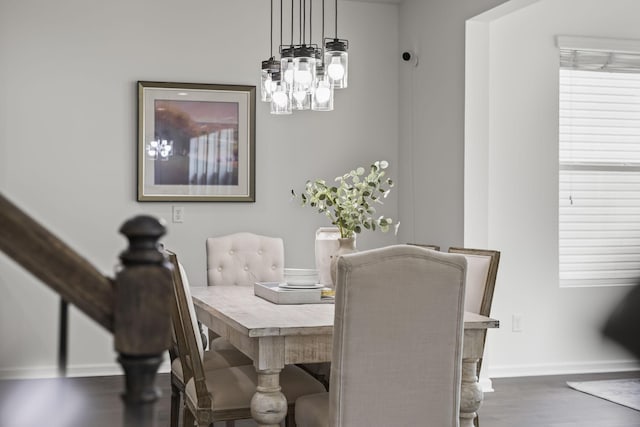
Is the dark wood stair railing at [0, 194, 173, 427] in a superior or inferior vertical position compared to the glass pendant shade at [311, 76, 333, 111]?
inferior

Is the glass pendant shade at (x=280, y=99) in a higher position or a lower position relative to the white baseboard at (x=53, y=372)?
higher

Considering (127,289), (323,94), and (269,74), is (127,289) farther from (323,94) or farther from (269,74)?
(269,74)

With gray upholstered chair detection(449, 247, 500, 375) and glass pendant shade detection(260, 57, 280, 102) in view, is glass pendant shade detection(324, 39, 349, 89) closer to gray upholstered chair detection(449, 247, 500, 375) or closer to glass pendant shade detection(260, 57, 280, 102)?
glass pendant shade detection(260, 57, 280, 102)

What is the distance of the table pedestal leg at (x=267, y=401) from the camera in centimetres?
273

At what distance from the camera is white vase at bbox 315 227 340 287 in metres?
3.92

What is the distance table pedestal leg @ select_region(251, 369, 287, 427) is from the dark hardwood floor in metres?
1.56

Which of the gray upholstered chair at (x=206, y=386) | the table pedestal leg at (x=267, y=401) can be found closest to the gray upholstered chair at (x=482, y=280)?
the gray upholstered chair at (x=206, y=386)

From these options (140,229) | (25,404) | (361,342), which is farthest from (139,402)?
(25,404)

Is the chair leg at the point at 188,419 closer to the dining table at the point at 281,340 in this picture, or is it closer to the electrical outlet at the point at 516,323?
the dining table at the point at 281,340

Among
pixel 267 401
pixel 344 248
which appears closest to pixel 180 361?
pixel 267 401

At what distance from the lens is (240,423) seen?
4.30 metres

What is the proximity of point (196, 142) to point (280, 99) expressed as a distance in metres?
1.82

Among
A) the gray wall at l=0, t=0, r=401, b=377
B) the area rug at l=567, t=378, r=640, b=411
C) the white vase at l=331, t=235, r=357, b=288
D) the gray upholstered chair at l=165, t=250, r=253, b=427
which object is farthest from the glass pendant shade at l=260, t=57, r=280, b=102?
the area rug at l=567, t=378, r=640, b=411

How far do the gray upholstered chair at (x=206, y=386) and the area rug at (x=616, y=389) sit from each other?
2506 millimetres
